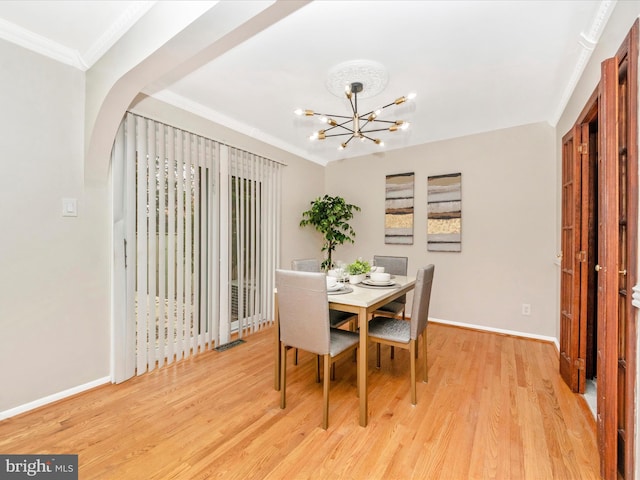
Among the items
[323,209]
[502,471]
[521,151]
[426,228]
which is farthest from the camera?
[323,209]

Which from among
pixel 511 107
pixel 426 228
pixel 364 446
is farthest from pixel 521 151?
pixel 364 446

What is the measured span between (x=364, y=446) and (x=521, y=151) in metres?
3.47

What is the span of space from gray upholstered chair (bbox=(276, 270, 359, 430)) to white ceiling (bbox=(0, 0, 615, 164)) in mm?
1560

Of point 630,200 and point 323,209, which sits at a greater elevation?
point 323,209

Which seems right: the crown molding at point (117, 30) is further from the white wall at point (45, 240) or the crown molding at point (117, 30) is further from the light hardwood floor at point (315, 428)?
the light hardwood floor at point (315, 428)

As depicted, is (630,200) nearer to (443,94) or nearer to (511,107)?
(443,94)

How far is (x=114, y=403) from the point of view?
2.07 meters

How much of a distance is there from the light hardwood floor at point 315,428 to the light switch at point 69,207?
4.28 feet

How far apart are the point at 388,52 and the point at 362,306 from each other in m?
1.77

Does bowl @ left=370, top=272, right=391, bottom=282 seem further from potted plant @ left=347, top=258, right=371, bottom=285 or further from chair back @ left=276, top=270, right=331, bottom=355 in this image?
chair back @ left=276, top=270, right=331, bottom=355

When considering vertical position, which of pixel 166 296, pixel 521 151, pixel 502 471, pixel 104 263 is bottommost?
pixel 502 471

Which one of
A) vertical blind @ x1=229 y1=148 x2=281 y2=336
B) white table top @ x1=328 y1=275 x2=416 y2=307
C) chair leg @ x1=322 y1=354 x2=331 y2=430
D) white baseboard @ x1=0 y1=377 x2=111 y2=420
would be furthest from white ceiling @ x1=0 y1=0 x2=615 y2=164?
white baseboard @ x1=0 y1=377 x2=111 y2=420

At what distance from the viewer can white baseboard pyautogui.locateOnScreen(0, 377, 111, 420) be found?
1873 millimetres

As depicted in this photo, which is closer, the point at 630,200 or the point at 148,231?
the point at 630,200
